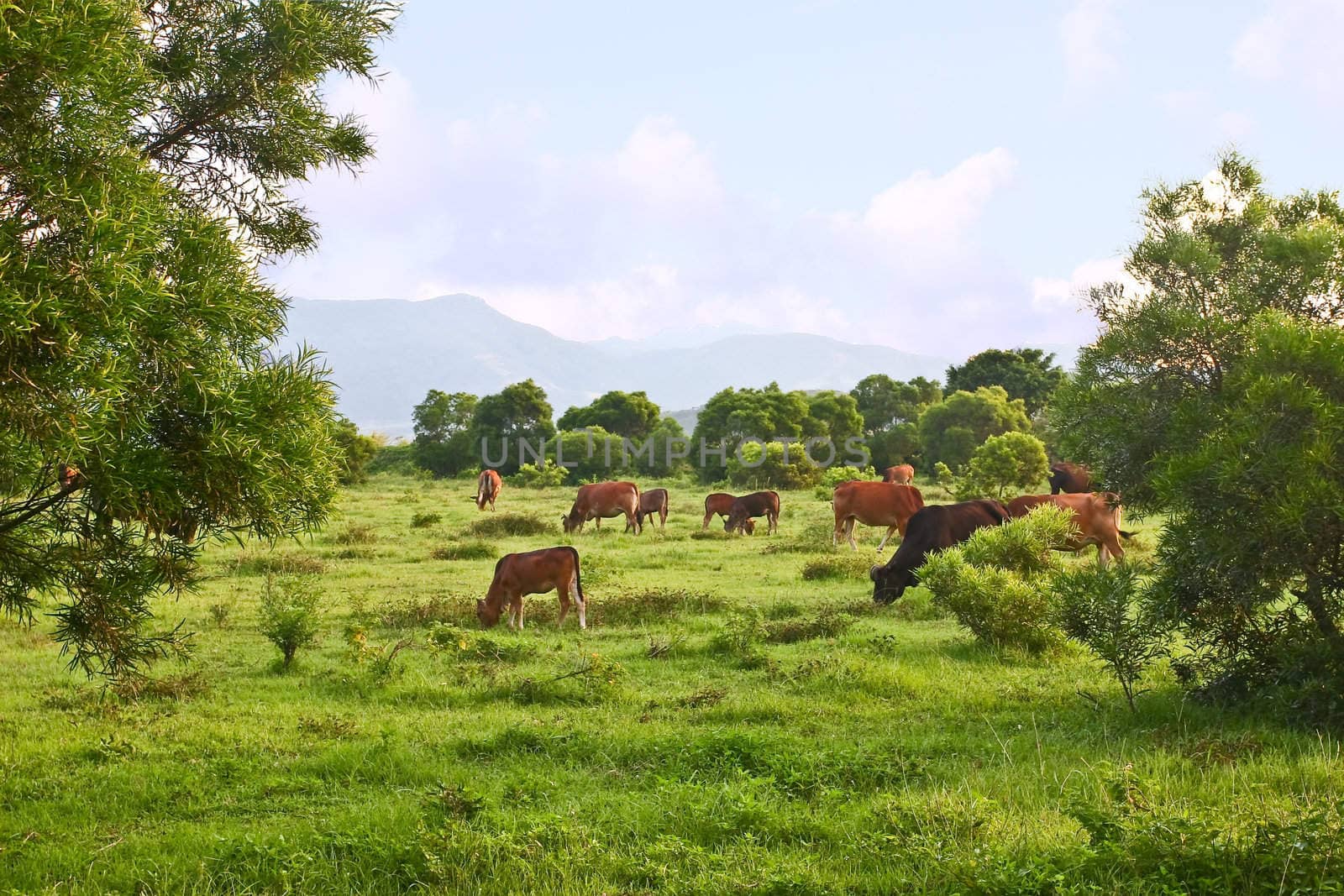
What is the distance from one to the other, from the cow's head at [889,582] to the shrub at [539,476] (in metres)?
30.6

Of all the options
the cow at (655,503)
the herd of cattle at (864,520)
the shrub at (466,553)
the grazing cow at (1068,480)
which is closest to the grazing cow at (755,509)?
the herd of cattle at (864,520)

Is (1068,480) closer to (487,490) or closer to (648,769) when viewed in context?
Answer: (487,490)

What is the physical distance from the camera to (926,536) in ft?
53.1

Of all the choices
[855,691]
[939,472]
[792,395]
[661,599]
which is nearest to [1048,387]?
[792,395]

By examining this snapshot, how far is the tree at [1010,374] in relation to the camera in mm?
59938

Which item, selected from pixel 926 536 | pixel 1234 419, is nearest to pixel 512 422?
pixel 926 536

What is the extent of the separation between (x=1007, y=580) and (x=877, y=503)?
10345 mm

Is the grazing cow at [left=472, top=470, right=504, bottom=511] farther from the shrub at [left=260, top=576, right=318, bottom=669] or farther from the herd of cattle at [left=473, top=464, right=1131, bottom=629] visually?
the shrub at [left=260, top=576, right=318, bottom=669]

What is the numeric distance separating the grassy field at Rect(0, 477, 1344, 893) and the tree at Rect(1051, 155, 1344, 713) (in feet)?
2.84

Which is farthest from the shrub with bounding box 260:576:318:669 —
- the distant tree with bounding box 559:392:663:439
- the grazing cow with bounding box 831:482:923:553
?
the distant tree with bounding box 559:392:663:439

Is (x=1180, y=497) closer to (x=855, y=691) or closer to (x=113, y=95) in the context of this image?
(x=855, y=691)

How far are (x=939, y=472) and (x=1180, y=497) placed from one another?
32.6 metres

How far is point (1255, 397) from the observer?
7.19 m

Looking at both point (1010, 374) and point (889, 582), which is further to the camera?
point (1010, 374)
